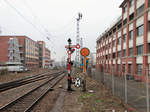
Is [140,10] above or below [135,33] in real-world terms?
above

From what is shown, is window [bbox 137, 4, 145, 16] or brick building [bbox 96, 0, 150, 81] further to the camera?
window [bbox 137, 4, 145, 16]

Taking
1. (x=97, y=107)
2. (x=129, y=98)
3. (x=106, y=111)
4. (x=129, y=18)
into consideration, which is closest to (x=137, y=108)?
(x=129, y=98)

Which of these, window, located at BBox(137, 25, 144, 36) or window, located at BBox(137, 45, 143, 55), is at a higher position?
window, located at BBox(137, 25, 144, 36)

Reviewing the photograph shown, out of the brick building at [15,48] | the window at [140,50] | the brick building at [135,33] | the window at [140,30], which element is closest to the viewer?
the brick building at [135,33]

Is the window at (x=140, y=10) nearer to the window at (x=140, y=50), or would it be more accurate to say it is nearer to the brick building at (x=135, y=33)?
the brick building at (x=135, y=33)

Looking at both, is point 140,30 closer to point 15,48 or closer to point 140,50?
point 140,50

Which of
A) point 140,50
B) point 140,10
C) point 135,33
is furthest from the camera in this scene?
point 135,33

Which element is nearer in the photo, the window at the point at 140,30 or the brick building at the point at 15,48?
the window at the point at 140,30

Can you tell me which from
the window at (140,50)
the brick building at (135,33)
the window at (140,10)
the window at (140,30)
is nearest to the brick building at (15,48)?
the brick building at (135,33)

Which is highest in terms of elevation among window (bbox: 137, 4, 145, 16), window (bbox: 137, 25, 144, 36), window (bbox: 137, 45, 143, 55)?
window (bbox: 137, 4, 145, 16)

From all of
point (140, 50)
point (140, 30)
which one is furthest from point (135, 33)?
point (140, 50)

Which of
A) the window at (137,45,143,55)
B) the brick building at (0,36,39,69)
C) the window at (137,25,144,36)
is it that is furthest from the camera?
the brick building at (0,36,39,69)

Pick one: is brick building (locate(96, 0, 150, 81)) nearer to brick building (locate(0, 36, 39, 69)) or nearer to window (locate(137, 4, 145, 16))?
window (locate(137, 4, 145, 16))

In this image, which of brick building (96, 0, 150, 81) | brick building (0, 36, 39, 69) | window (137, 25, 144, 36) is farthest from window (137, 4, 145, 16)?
brick building (0, 36, 39, 69)
